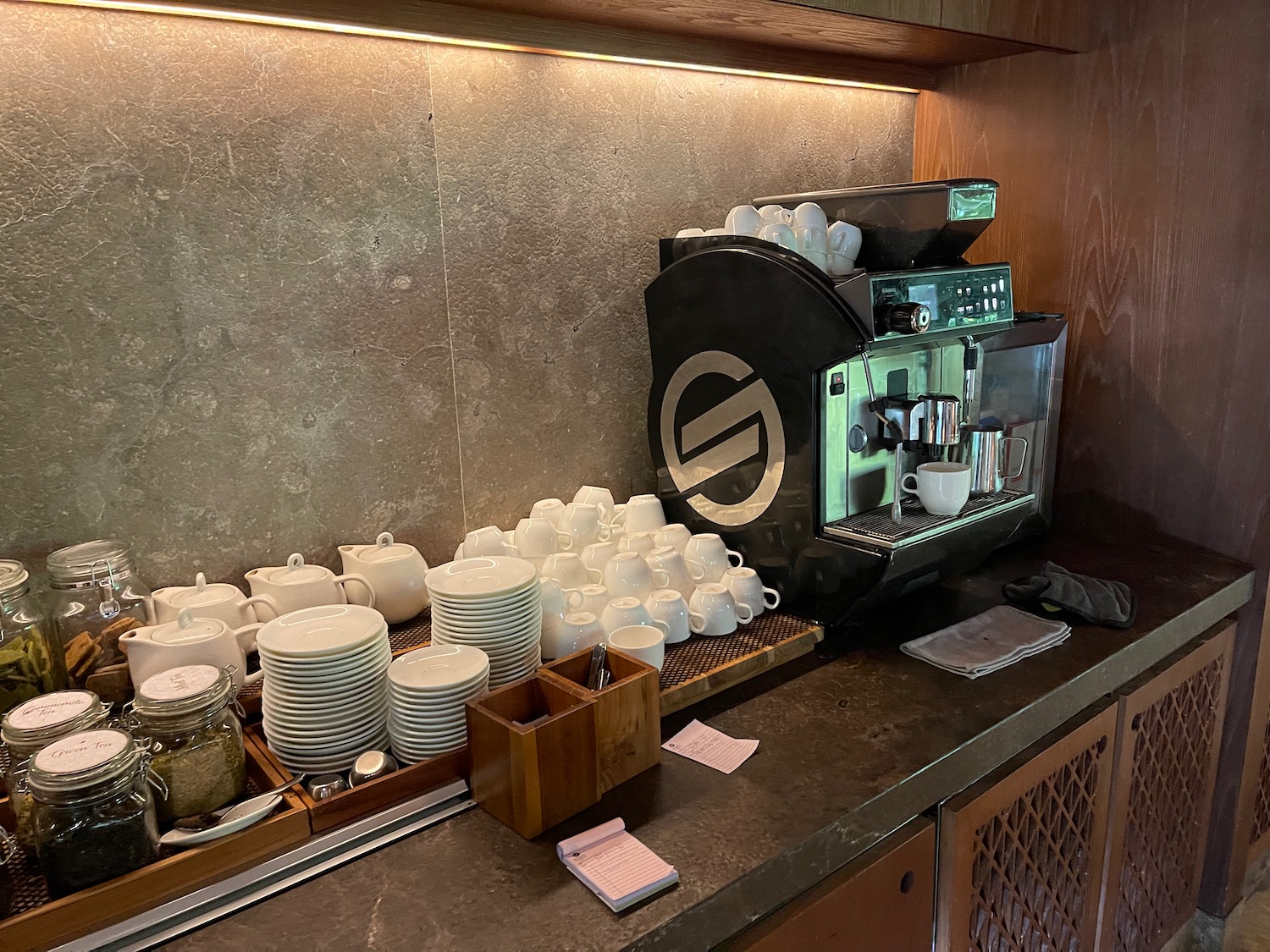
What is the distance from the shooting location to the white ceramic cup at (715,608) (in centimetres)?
132

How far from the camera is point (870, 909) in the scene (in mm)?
1020

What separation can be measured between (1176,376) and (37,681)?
6.35 ft

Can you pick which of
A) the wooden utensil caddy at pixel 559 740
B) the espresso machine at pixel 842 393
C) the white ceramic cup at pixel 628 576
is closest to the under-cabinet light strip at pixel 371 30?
the espresso machine at pixel 842 393

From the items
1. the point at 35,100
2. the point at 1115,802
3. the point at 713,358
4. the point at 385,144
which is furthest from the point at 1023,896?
the point at 35,100

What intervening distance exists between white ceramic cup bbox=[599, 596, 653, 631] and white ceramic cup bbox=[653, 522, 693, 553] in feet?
0.81

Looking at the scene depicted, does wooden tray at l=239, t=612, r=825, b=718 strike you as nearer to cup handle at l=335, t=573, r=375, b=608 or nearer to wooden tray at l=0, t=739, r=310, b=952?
cup handle at l=335, t=573, r=375, b=608

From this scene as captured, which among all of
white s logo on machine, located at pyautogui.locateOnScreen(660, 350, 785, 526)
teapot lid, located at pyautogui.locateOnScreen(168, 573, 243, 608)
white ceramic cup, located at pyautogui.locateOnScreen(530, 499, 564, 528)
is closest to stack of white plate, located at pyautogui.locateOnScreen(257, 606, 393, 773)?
teapot lid, located at pyautogui.locateOnScreen(168, 573, 243, 608)

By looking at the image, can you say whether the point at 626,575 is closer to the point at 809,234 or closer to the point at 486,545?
the point at 486,545

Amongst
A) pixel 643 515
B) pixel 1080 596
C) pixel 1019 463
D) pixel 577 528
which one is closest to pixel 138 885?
pixel 577 528

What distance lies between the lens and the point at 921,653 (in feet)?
4.37

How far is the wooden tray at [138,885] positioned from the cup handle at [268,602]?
0.38 metres

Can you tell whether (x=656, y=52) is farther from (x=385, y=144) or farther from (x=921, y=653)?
(x=921, y=653)

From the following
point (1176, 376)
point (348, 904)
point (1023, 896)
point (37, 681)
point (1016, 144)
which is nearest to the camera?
point (348, 904)

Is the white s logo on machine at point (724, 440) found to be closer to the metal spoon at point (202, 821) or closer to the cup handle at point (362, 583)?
the cup handle at point (362, 583)
